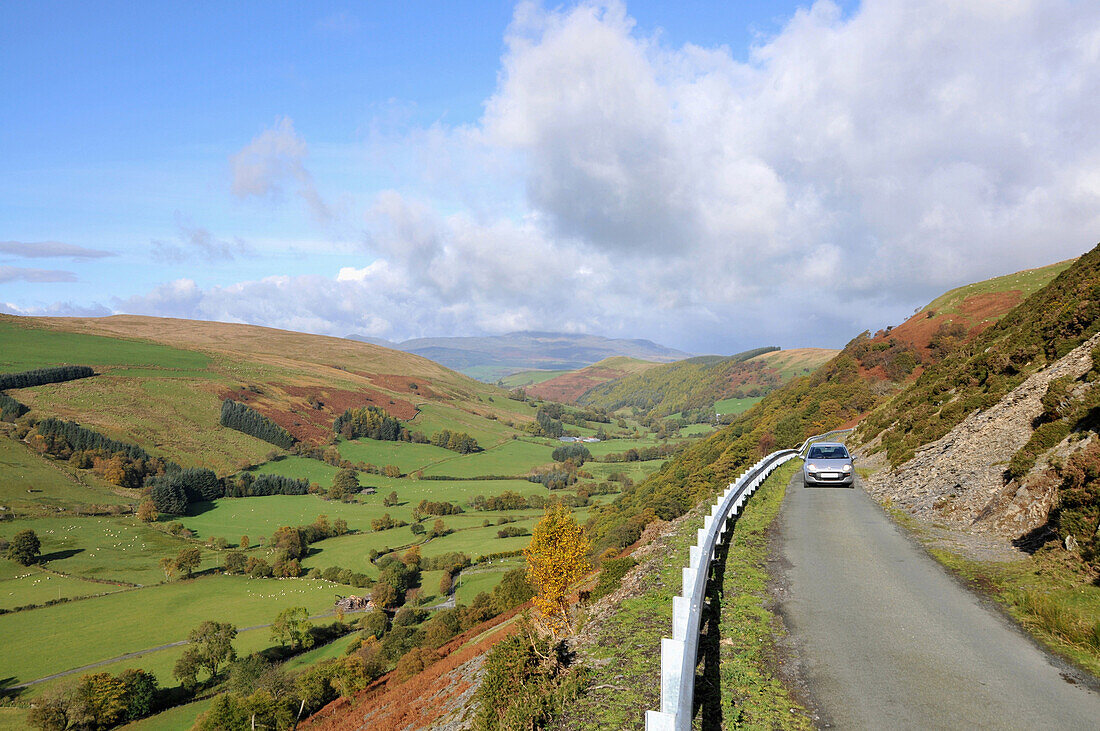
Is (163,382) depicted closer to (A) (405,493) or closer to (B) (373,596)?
(A) (405,493)

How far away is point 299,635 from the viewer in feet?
205

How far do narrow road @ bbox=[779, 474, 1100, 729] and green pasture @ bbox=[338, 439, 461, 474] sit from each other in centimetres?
13837

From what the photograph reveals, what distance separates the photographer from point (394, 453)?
148m

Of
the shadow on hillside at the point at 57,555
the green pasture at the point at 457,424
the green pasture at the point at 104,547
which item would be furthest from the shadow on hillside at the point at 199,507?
the green pasture at the point at 457,424

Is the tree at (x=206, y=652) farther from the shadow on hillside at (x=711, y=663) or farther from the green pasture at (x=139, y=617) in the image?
the shadow on hillside at (x=711, y=663)

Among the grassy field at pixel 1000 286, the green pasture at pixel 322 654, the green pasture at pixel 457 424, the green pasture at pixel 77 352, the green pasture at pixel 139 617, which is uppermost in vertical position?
the grassy field at pixel 1000 286

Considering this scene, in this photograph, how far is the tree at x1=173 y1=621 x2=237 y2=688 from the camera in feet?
180

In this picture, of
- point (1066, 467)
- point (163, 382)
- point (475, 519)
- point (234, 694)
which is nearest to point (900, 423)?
point (1066, 467)

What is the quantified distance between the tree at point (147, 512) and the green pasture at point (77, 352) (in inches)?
2882

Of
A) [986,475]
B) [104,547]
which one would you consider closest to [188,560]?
[104,547]

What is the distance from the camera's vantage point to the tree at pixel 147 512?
95250 mm

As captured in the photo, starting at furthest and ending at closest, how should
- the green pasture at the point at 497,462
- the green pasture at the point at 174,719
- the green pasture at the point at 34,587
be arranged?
the green pasture at the point at 497,462 < the green pasture at the point at 34,587 < the green pasture at the point at 174,719

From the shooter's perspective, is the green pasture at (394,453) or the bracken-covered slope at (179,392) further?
the green pasture at (394,453)

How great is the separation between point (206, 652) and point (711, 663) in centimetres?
7211
